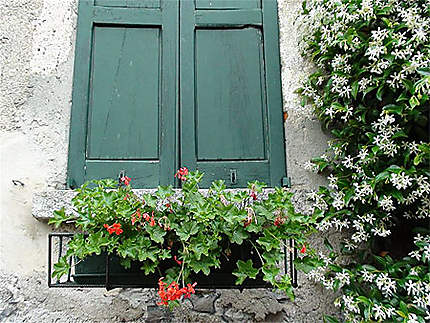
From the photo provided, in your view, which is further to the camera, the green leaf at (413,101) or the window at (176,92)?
the window at (176,92)

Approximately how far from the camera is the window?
2.26 metres

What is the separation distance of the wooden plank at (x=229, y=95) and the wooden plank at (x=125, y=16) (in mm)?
246

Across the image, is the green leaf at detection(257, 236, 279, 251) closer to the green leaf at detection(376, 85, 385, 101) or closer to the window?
the window

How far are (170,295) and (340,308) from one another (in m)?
0.91

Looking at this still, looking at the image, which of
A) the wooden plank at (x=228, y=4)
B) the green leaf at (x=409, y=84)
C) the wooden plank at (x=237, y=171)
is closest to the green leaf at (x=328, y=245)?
the wooden plank at (x=237, y=171)

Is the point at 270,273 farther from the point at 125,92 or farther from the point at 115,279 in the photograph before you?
the point at 125,92

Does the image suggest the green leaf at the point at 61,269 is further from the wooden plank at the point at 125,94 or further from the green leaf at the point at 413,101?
the green leaf at the point at 413,101

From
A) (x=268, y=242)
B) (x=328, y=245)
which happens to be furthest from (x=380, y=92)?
(x=268, y=242)

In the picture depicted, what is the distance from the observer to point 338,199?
6.76 ft

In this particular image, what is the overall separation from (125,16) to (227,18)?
0.53 metres

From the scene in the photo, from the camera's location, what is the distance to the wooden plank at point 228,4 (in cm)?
250

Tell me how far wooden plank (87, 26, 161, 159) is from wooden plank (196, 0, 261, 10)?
0.28 m

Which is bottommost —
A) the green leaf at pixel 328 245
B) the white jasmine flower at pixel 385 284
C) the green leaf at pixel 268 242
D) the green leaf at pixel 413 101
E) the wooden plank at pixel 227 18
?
the white jasmine flower at pixel 385 284

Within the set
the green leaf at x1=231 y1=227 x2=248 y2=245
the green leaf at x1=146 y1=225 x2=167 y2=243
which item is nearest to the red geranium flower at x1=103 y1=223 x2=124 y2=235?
the green leaf at x1=146 y1=225 x2=167 y2=243
